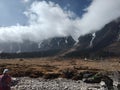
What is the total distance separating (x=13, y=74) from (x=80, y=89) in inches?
1061

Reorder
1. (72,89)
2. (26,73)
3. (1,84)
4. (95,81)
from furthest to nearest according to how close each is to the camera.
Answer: (26,73) → (95,81) → (72,89) → (1,84)

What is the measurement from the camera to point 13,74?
68312 mm

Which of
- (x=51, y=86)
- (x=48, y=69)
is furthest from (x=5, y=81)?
(x=48, y=69)

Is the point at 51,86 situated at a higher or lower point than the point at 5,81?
lower

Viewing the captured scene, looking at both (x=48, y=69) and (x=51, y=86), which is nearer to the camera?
(x=51, y=86)

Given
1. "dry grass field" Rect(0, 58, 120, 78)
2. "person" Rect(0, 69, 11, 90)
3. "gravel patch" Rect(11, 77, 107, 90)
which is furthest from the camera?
"dry grass field" Rect(0, 58, 120, 78)

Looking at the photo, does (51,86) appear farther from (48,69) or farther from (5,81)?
(48,69)

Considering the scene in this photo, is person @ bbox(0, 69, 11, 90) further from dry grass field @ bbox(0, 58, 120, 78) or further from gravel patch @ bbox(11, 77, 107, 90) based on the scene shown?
dry grass field @ bbox(0, 58, 120, 78)

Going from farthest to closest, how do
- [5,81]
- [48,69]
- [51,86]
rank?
[48,69] < [51,86] < [5,81]

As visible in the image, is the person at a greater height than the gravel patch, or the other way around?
the person

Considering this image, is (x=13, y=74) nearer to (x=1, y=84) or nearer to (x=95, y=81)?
(x=95, y=81)

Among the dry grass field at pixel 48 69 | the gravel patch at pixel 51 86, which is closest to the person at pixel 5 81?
the gravel patch at pixel 51 86

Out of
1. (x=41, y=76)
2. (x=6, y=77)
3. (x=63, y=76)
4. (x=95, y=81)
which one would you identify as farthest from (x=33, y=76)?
(x=6, y=77)

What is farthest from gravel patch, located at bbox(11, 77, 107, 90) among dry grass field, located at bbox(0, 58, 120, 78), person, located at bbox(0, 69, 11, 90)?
person, located at bbox(0, 69, 11, 90)
